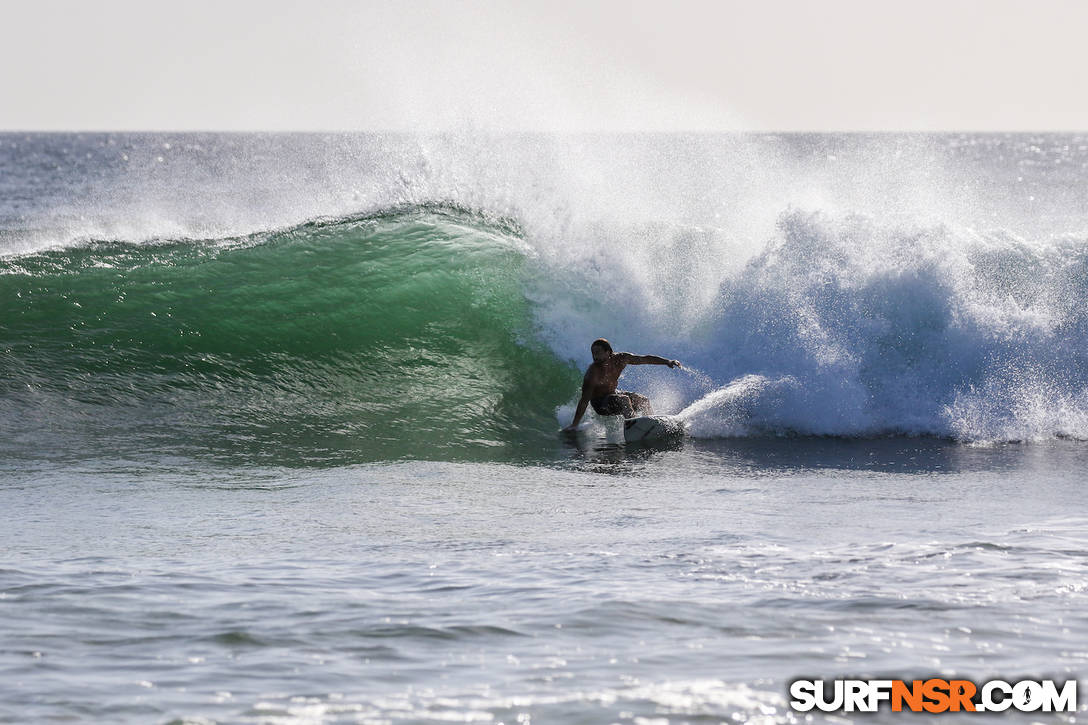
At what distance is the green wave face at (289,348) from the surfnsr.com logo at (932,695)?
5.93 m

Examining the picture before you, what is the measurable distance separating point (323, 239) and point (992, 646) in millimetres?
12006

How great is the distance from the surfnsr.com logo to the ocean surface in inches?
3.1

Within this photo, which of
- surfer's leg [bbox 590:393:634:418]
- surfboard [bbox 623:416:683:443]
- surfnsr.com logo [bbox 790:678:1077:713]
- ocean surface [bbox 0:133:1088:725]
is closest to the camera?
surfnsr.com logo [bbox 790:678:1077:713]

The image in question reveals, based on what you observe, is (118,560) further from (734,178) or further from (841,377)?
(734,178)

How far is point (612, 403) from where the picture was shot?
1073 cm

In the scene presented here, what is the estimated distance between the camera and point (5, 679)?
4.40 meters

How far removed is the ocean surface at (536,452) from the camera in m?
4.57

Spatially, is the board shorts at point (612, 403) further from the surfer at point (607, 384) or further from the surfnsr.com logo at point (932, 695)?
the surfnsr.com logo at point (932, 695)

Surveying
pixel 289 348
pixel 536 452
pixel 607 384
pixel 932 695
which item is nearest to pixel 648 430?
pixel 607 384

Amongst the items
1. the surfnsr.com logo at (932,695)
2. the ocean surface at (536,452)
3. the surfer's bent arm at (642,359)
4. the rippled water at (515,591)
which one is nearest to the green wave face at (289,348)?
the ocean surface at (536,452)

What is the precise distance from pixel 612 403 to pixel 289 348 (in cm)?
378

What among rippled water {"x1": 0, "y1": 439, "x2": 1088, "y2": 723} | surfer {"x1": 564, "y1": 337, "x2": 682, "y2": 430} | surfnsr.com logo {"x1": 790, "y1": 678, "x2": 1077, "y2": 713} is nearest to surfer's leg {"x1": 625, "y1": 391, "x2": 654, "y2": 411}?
surfer {"x1": 564, "y1": 337, "x2": 682, "y2": 430}

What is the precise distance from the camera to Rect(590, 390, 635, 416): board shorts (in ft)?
35.1

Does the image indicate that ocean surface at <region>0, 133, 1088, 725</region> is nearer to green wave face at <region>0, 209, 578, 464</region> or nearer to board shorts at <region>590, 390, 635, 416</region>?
green wave face at <region>0, 209, 578, 464</region>
